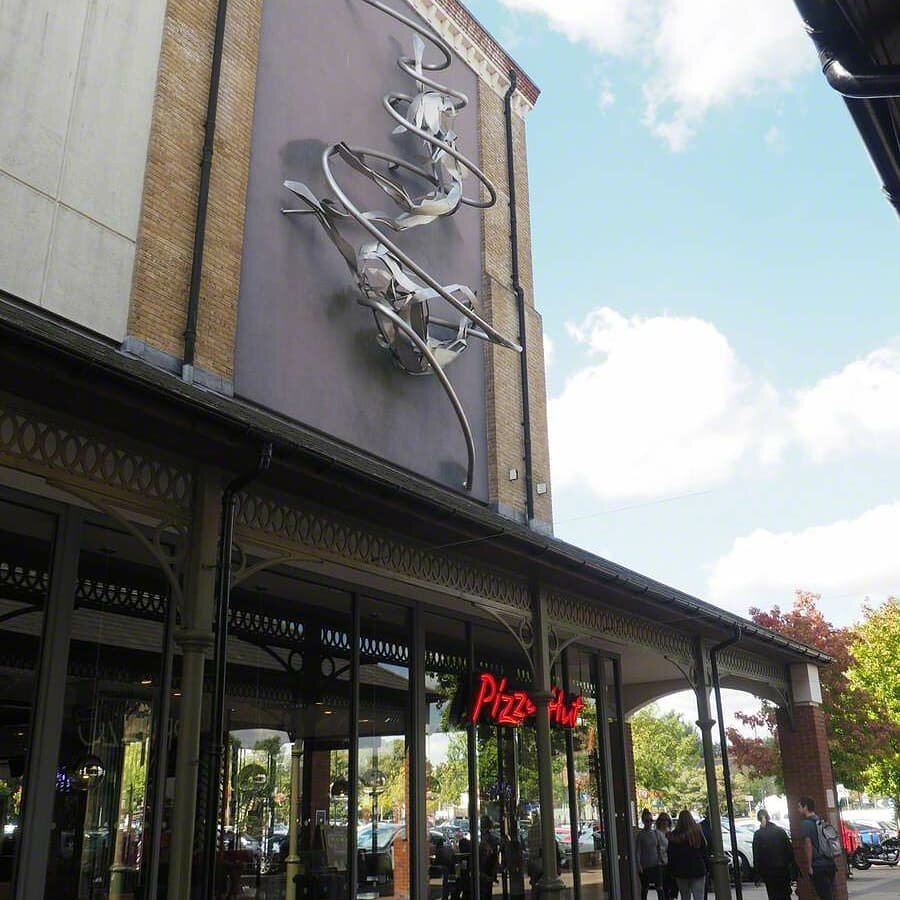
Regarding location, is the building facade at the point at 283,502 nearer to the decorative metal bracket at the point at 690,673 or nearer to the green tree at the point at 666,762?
the decorative metal bracket at the point at 690,673

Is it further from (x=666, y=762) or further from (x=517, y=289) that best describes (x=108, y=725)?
(x=666, y=762)

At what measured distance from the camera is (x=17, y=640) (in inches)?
305

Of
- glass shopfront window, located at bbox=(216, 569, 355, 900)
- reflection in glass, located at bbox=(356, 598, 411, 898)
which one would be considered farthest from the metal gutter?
reflection in glass, located at bbox=(356, 598, 411, 898)

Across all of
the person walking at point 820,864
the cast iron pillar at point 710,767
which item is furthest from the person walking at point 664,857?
the cast iron pillar at point 710,767

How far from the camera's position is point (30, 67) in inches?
386

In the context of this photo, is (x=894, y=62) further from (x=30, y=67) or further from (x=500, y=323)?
(x=500, y=323)

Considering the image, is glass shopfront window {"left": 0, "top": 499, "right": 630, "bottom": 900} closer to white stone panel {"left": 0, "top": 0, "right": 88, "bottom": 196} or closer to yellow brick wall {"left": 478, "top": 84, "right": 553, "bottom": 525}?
yellow brick wall {"left": 478, "top": 84, "right": 553, "bottom": 525}

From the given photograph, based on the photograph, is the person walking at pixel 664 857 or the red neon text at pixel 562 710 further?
the person walking at pixel 664 857

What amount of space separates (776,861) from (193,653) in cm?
1000

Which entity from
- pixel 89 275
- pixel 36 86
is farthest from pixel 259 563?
pixel 36 86

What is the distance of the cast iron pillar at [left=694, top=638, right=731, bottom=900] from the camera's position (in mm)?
12688

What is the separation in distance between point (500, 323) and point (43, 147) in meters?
8.43

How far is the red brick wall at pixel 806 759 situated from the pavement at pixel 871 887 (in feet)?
3.16

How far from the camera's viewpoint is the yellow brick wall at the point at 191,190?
10.5 m
